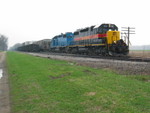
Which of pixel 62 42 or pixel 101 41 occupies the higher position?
A: pixel 62 42

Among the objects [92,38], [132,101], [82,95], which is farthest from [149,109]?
[92,38]

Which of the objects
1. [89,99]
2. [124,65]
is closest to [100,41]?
[124,65]

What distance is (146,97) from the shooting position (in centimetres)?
597

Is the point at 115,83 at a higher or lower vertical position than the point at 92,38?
lower

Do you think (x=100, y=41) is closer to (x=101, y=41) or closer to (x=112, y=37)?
(x=101, y=41)

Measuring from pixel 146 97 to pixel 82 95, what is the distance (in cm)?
208

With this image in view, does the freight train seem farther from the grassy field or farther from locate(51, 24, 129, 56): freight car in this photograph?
the grassy field

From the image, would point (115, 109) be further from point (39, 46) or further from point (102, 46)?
point (39, 46)

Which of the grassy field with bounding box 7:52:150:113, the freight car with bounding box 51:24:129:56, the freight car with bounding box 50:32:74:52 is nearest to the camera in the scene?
the grassy field with bounding box 7:52:150:113

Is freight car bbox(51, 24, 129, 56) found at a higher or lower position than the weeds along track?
higher

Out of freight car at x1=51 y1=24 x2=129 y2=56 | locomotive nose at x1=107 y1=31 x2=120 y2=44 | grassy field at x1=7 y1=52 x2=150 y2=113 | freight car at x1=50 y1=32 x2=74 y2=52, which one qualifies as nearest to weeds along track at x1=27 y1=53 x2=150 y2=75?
grassy field at x1=7 y1=52 x2=150 y2=113

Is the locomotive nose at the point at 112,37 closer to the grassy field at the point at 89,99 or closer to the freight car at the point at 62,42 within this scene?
the freight car at the point at 62,42

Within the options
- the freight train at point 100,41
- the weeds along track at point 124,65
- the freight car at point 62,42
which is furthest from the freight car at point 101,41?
the weeds along track at point 124,65

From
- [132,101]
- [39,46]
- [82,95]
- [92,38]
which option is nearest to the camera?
[132,101]
